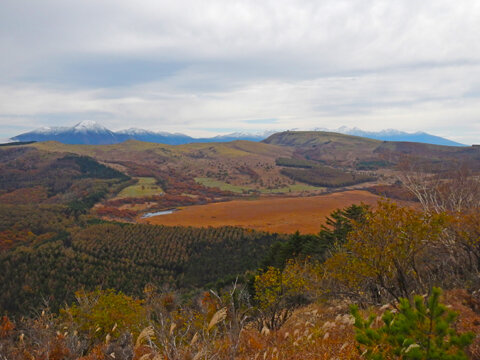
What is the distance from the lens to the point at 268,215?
12531cm

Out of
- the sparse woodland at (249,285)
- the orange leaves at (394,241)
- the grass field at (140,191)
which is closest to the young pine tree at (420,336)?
the sparse woodland at (249,285)

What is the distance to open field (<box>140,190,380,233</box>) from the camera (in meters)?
112

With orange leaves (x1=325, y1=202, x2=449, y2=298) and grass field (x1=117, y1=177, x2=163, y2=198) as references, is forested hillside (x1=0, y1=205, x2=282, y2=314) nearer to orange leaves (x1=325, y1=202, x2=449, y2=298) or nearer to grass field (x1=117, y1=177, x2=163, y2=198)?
orange leaves (x1=325, y1=202, x2=449, y2=298)

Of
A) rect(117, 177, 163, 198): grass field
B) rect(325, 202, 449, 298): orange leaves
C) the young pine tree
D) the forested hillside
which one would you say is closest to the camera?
the young pine tree

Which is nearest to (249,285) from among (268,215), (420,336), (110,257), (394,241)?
(394,241)

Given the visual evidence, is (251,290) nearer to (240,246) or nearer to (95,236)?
(240,246)

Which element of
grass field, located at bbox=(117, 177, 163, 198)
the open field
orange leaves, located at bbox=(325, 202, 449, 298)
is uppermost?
orange leaves, located at bbox=(325, 202, 449, 298)

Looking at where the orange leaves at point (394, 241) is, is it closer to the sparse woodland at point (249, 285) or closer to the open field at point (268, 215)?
the sparse woodland at point (249, 285)

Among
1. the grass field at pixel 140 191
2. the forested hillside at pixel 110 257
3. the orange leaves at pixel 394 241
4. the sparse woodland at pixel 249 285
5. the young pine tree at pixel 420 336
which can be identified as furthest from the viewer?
the grass field at pixel 140 191

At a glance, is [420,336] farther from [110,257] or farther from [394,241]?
[110,257]

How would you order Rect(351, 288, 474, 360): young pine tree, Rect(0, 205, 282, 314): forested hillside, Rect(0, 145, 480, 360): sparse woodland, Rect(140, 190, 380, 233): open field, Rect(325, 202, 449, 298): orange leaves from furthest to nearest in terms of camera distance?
Rect(140, 190, 380, 233): open field, Rect(0, 205, 282, 314): forested hillside, Rect(325, 202, 449, 298): orange leaves, Rect(0, 145, 480, 360): sparse woodland, Rect(351, 288, 474, 360): young pine tree

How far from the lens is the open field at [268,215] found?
4400 inches

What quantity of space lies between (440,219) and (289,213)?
113 metres

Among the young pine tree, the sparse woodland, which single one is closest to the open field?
the sparse woodland
